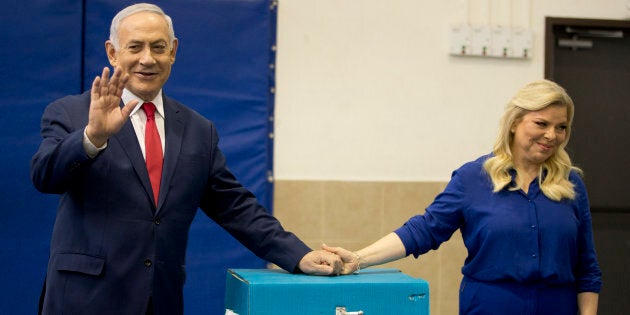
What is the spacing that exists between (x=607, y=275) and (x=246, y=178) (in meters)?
2.30

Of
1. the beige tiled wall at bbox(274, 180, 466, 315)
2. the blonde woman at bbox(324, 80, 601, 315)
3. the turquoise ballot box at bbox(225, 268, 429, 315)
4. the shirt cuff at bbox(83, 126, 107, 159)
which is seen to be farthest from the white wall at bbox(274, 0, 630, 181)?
the shirt cuff at bbox(83, 126, 107, 159)

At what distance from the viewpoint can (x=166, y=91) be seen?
4.40m

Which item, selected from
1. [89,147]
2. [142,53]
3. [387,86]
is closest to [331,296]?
[89,147]

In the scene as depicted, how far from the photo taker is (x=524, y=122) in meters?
2.78

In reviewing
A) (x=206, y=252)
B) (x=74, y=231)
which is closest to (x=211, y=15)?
(x=206, y=252)

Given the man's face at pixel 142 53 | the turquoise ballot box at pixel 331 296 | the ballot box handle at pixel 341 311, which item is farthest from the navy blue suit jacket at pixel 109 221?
the ballot box handle at pixel 341 311

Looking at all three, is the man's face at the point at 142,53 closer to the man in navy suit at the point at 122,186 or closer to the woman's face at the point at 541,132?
the man in navy suit at the point at 122,186

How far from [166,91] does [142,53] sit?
203 centimetres

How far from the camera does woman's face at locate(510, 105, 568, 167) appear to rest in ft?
8.99

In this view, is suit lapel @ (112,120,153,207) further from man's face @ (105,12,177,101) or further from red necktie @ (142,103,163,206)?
man's face @ (105,12,177,101)

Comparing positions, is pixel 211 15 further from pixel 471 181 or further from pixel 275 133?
pixel 471 181

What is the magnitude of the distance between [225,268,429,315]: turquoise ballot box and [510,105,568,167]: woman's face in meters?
0.74

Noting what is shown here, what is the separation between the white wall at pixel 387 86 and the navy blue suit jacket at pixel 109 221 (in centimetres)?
225

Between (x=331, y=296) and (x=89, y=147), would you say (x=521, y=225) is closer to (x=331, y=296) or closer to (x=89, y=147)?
(x=331, y=296)
